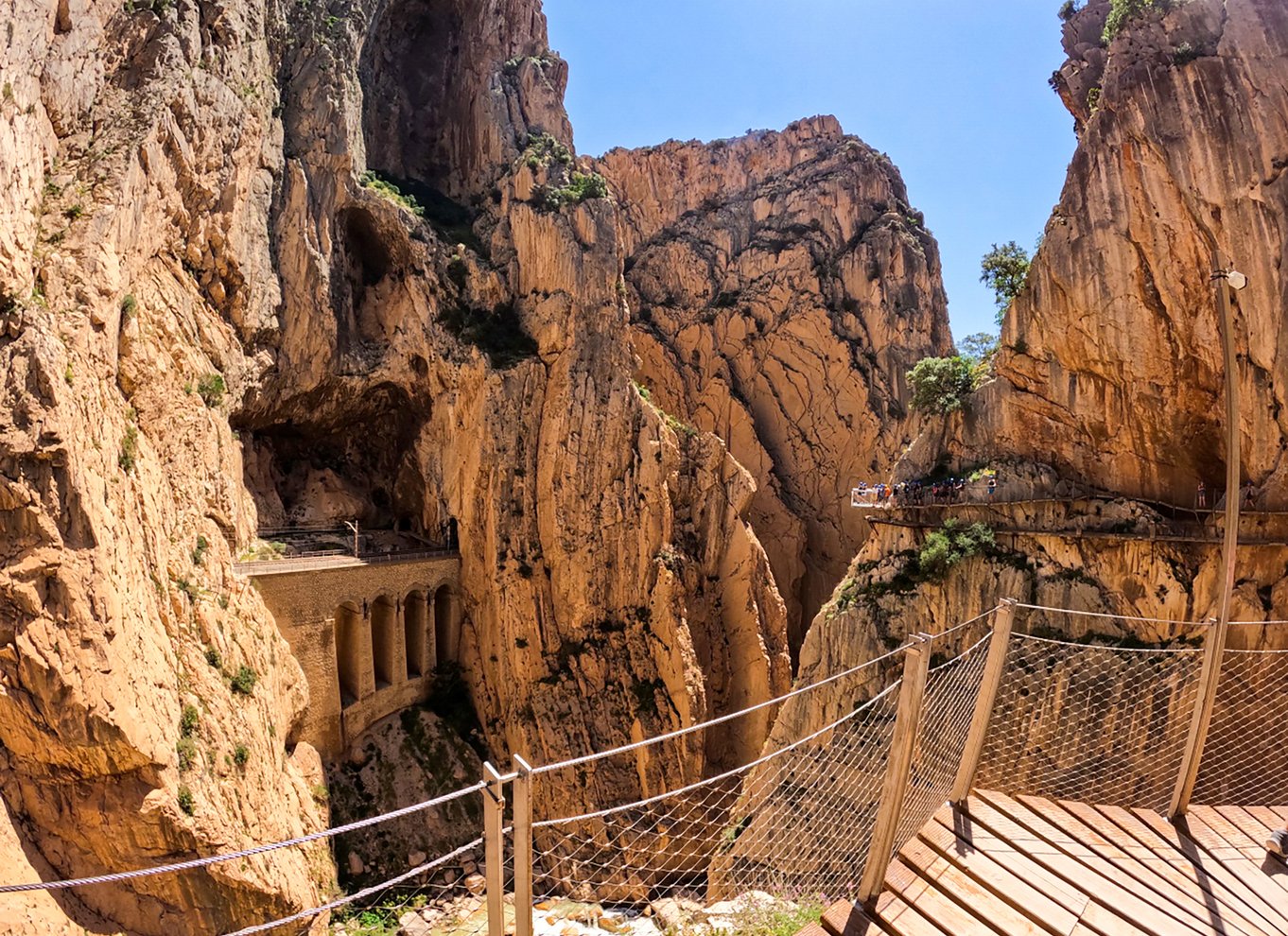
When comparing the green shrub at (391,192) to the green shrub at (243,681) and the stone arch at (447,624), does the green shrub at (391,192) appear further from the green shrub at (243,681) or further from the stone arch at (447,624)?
the green shrub at (243,681)

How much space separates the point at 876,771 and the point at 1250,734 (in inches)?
264

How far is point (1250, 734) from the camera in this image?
503 inches

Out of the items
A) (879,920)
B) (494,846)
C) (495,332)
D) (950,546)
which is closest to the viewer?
(494,846)

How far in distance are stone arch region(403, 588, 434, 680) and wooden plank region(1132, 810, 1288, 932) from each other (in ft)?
83.7

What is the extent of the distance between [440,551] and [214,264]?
13262 mm

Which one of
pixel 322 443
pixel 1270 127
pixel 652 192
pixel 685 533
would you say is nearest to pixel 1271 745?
pixel 1270 127

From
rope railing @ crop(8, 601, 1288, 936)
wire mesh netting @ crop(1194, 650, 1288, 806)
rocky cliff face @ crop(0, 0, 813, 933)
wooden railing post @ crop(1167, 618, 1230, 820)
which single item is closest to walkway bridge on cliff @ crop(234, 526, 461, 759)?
rocky cliff face @ crop(0, 0, 813, 933)

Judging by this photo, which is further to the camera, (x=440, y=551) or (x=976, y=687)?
(x=440, y=551)

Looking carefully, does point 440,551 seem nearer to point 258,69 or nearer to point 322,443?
point 322,443

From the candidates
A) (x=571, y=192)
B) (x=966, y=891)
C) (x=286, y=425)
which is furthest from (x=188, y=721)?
(x=571, y=192)

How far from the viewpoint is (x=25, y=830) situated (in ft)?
44.5

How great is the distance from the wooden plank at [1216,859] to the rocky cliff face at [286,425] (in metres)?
17.1

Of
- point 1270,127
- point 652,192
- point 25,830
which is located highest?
point 652,192

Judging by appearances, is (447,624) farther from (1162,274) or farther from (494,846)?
(494,846)
